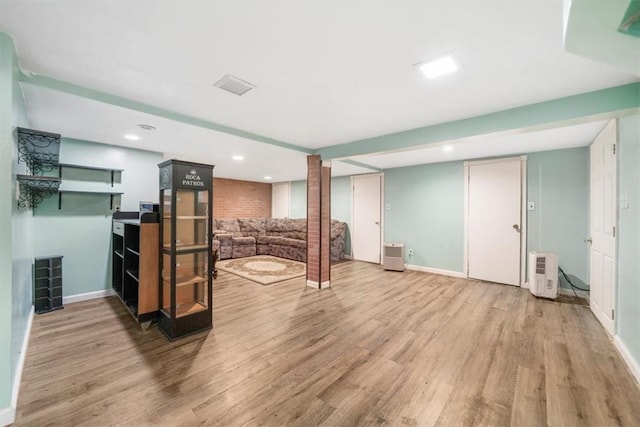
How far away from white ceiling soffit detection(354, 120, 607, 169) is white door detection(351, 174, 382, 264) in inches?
41.6

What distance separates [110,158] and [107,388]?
336 cm

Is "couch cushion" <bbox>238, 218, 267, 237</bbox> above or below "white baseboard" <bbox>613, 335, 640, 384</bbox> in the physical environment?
above

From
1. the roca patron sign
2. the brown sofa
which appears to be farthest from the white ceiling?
the brown sofa

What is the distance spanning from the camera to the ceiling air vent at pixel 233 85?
6.89 ft

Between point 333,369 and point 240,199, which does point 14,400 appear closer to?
point 333,369

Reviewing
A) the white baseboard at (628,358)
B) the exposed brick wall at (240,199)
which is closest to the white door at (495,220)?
the white baseboard at (628,358)

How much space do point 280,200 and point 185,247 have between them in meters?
6.35

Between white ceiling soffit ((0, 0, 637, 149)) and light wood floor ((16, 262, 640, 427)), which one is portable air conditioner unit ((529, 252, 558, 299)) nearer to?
light wood floor ((16, 262, 640, 427))

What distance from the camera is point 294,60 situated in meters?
1.84

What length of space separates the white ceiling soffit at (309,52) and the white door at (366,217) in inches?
149

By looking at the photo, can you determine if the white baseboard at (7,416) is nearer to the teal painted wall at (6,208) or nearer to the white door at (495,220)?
the teal painted wall at (6,208)

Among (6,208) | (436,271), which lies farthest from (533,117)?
(6,208)

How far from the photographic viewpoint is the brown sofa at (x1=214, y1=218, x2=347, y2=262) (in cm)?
653

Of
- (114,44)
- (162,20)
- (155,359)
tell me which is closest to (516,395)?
(155,359)
